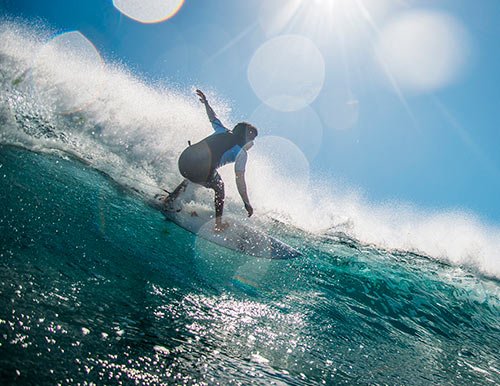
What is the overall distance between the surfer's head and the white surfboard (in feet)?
6.69

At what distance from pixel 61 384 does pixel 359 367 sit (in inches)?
98.6

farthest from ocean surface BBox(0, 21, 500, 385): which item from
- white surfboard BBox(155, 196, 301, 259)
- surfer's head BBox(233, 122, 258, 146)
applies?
surfer's head BBox(233, 122, 258, 146)

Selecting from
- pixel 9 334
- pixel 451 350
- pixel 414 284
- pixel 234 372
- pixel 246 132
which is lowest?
pixel 9 334

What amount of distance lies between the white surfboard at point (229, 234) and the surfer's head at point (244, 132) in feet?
6.69

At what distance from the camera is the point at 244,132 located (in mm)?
6641

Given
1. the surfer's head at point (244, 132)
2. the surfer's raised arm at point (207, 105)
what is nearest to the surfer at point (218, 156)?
the surfer's head at point (244, 132)

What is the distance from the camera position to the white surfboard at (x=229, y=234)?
6.72 metres

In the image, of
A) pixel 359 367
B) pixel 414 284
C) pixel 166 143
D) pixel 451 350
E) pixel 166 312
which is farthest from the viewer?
pixel 166 143

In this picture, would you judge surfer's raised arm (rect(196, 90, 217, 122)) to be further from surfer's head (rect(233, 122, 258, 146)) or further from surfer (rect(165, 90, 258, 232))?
surfer's head (rect(233, 122, 258, 146))

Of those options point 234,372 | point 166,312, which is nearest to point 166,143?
point 166,312

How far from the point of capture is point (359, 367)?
2889 millimetres

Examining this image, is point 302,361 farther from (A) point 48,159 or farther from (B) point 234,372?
(A) point 48,159

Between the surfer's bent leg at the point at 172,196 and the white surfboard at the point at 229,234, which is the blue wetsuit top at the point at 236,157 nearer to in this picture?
the surfer's bent leg at the point at 172,196

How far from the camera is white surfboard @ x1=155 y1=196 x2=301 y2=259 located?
6.72 meters
